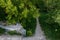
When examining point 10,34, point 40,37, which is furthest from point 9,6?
point 40,37

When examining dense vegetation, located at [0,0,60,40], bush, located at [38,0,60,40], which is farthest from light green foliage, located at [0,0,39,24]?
bush, located at [38,0,60,40]

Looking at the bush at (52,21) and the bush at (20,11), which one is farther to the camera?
the bush at (52,21)

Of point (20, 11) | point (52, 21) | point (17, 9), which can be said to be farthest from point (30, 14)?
point (52, 21)

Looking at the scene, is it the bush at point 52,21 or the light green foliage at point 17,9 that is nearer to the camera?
the light green foliage at point 17,9

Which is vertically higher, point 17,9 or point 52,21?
point 17,9

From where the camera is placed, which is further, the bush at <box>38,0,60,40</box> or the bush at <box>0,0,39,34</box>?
the bush at <box>38,0,60,40</box>

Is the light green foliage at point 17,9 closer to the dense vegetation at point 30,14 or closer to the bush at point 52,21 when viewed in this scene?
the dense vegetation at point 30,14

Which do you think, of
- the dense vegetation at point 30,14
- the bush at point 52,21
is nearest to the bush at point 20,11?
the dense vegetation at point 30,14

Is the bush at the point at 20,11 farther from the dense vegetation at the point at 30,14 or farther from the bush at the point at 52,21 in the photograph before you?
the bush at the point at 52,21

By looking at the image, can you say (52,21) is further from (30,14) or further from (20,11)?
(20,11)

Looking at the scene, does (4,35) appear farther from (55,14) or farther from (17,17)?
(55,14)

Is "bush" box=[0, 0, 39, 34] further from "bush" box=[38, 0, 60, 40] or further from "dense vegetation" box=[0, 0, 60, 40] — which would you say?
"bush" box=[38, 0, 60, 40]
